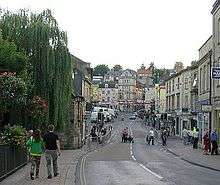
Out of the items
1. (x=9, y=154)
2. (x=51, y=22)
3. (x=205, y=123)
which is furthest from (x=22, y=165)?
(x=205, y=123)

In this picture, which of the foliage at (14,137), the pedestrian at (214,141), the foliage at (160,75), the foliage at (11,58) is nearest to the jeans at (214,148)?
the pedestrian at (214,141)

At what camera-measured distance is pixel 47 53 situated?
1320 inches

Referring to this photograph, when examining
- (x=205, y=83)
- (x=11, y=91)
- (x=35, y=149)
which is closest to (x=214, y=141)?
(x=205, y=83)

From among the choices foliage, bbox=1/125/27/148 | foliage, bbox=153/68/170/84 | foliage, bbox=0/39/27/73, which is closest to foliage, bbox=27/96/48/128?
foliage, bbox=0/39/27/73

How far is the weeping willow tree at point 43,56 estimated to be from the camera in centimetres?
3347

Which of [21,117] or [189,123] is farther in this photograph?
[189,123]

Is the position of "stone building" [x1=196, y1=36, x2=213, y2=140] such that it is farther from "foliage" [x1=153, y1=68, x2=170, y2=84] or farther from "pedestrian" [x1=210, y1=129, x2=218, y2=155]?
"foliage" [x1=153, y1=68, x2=170, y2=84]

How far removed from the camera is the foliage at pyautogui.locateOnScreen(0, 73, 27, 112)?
2641cm

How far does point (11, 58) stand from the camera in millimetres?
29562

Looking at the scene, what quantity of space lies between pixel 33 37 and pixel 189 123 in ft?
103

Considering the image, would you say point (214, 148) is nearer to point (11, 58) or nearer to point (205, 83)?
point (205, 83)

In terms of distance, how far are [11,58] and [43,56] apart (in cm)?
418

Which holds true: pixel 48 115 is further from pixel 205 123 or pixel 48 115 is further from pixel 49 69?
pixel 205 123

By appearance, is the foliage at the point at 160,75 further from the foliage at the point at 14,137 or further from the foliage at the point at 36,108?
the foliage at the point at 14,137
